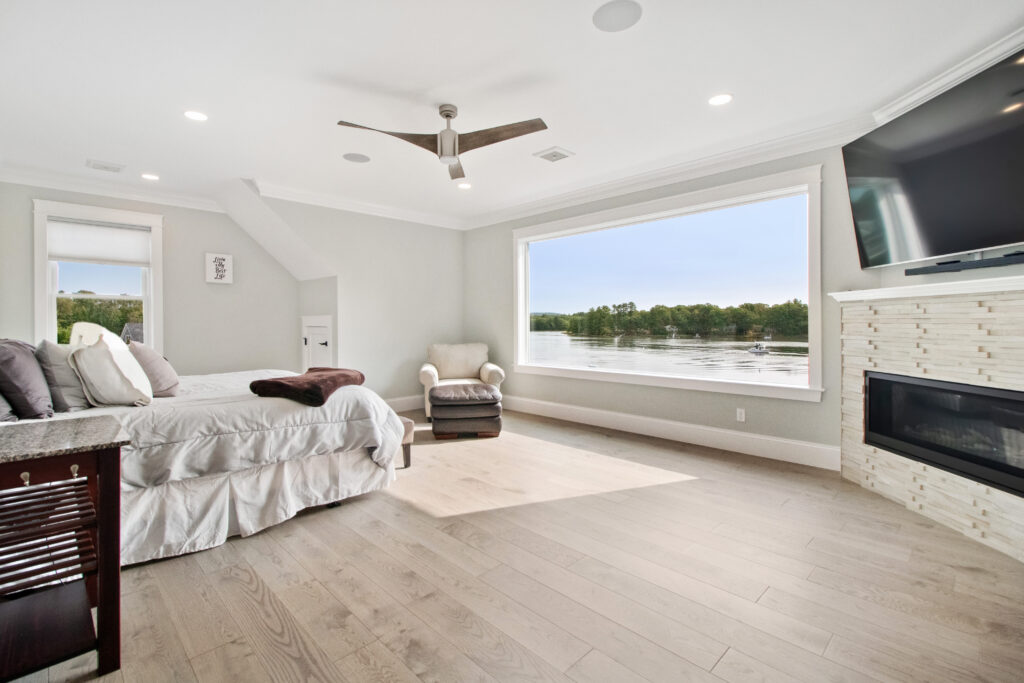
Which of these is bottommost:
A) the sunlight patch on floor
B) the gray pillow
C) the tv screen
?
the sunlight patch on floor

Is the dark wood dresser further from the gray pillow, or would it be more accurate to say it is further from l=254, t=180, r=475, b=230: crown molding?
l=254, t=180, r=475, b=230: crown molding

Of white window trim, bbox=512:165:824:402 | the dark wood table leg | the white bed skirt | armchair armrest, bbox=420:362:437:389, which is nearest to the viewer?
the dark wood table leg

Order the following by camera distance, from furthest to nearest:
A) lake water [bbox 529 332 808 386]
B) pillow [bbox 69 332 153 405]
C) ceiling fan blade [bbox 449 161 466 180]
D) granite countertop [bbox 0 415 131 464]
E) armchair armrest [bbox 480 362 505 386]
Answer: armchair armrest [bbox 480 362 505 386] → lake water [bbox 529 332 808 386] → ceiling fan blade [bbox 449 161 466 180] → pillow [bbox 69 332 153 405] → granite countertop [bbox 0 415 131 464]

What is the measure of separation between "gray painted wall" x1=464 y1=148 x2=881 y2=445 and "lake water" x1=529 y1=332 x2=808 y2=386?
208 mm

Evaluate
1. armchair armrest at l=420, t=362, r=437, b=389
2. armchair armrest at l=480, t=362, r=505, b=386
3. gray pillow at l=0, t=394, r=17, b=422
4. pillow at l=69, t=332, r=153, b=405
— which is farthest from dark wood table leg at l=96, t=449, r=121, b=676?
armchair armrest at l=480, t=362, r=505, b=386

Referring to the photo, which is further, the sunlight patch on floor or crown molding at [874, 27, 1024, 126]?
the sunlight patch on floor

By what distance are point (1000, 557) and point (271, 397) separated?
151 inches

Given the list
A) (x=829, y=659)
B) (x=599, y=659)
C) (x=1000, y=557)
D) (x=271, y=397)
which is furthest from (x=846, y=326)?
(x=271, y=397)

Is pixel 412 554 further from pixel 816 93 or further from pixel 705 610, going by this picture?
pixel 816 93

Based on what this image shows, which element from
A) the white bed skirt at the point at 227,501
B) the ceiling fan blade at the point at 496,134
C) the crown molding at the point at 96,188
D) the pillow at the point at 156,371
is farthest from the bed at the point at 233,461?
the crown molding at the point at 96,188

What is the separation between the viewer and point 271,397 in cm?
269

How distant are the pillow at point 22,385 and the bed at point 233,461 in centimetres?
9

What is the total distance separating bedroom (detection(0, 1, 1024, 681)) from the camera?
166 centimetres

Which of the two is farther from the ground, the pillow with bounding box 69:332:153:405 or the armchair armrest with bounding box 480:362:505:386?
the pillow with bounding box 69:332:153:405
